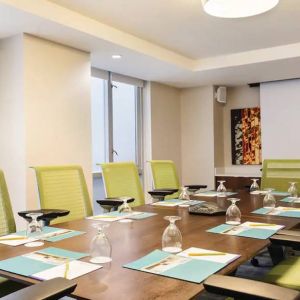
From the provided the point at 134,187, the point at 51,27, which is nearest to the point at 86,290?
the point at 134,187

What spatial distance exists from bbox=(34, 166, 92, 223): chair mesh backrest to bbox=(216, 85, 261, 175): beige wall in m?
4.31

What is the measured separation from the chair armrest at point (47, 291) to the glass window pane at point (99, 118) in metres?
4.41

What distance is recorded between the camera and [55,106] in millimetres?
3932

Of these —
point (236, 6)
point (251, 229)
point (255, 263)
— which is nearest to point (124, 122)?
point (255, 263)

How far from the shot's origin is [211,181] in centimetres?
646

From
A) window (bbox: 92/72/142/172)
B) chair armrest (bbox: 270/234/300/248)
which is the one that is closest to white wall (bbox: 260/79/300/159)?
window (bbox: 92/72/142/172)

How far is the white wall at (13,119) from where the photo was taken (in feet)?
11.9

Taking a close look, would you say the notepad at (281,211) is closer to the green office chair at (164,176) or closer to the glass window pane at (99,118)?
the green office chair at (164,176)

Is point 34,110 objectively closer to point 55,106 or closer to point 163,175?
point 55,106

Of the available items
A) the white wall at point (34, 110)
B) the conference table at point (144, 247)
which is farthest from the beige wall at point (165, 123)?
the conference table at point (144, 247)

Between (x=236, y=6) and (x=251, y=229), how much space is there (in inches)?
68.2

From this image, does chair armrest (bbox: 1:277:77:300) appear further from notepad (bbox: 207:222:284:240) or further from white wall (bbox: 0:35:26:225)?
white wall (bbox: 0:35:26:225)

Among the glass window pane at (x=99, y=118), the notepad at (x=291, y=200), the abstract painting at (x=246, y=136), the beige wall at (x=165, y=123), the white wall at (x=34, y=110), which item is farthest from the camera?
the abstract painting at (x=246, y=136)

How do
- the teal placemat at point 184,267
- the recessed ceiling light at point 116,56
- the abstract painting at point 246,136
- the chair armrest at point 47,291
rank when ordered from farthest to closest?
the abstract painting at point 246,136, the recessed ceiling light at point 116,56, the teal placemat at point 184,267, the chair armrest at point 47,291
